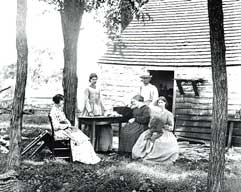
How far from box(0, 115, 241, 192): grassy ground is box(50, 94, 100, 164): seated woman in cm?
20

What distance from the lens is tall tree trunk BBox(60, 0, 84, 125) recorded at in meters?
10.9

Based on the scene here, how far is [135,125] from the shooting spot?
10438mm

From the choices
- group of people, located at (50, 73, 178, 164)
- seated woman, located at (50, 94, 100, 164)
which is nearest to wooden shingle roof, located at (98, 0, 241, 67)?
Result: group of people, located at (50, 73, 178, 164)

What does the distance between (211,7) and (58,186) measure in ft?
14.3

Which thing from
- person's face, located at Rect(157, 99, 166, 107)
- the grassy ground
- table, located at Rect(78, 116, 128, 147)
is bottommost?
the grassy ground

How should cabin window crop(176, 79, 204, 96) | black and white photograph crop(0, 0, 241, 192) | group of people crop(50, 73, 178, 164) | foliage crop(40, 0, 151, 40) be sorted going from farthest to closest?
1. cabin window crop(176, 79, 204, 96)
2. group of people crop(50, 73, 178, 164)
3. foliage crop(40, 0, 151, 40)
4. black and white photograph crop(0, 0, 241, 192)

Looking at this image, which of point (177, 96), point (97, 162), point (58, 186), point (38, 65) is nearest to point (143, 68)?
point (177, 96)

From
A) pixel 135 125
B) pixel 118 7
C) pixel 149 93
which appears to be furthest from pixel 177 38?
pixel 135 125

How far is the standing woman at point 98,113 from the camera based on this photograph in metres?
10.5

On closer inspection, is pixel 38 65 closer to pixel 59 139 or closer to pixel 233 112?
pixel 233 112

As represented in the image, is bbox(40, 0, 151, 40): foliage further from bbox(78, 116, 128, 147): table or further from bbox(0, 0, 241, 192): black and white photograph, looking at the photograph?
bbox(78, 116, 128, 147): table

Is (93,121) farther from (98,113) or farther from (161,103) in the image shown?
(161,103)

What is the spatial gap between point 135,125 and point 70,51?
2861 mm

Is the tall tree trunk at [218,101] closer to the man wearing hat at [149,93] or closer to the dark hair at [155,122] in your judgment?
the dark hair at [155,122]
